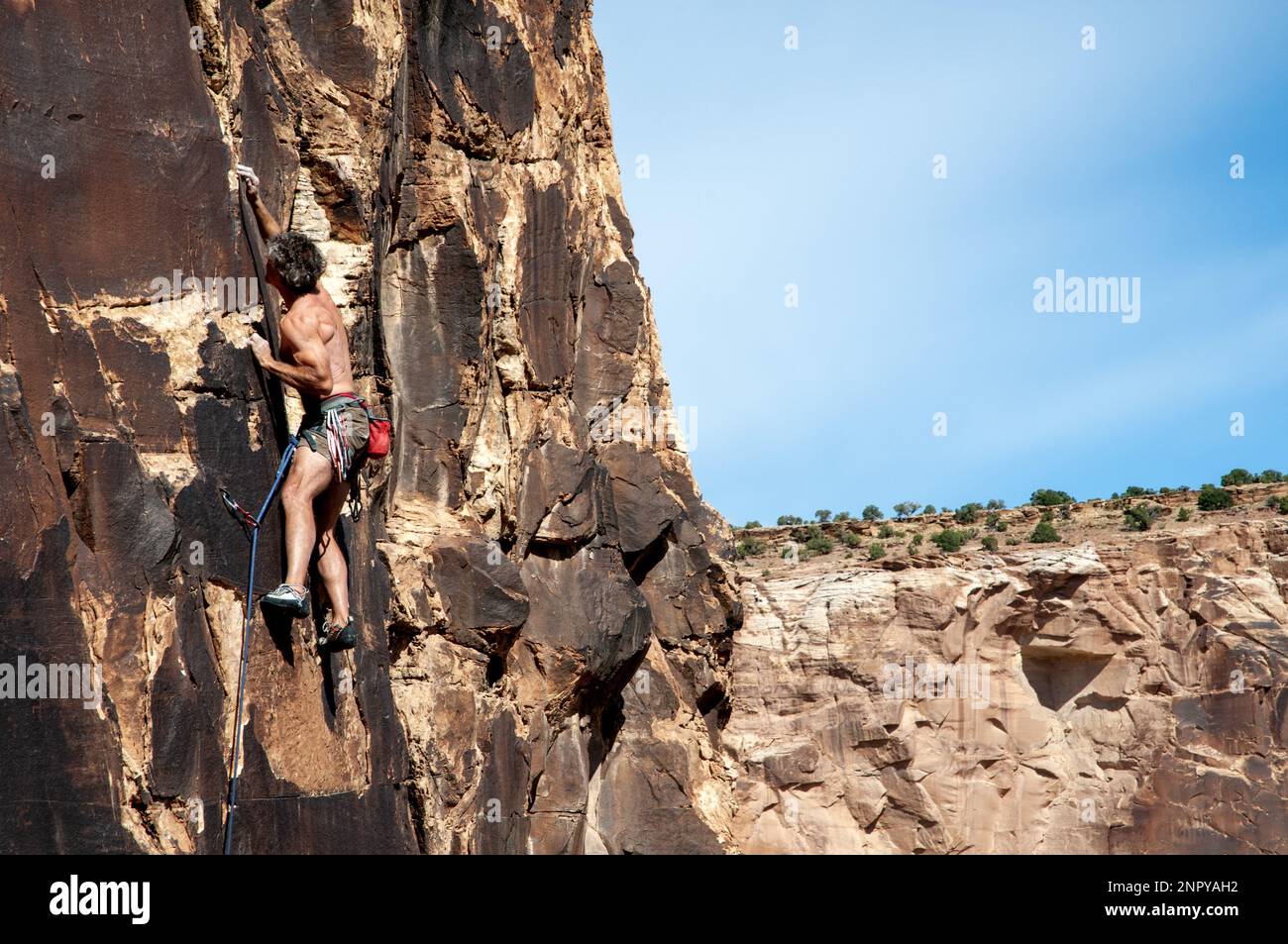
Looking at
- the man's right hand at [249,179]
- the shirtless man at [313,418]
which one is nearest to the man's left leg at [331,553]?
the shirtless man at [313,418]

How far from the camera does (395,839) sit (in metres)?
11.4

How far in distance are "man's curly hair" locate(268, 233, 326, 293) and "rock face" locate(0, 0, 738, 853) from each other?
35 cm

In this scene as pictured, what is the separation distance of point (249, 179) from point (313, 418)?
179cm

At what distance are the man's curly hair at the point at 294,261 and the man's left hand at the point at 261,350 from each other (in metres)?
0.42

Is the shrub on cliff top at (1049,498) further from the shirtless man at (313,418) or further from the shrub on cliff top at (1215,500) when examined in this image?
the shirtless man at (313,418)

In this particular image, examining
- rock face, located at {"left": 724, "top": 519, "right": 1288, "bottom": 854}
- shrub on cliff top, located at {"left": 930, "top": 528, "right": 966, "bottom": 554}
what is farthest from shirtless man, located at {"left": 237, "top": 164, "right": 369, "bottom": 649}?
shrub on cliff top, located at {"left": 930, "top": 528, "right": 966, "bottom": 554}

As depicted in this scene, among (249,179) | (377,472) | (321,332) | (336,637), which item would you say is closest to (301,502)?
(336,637)

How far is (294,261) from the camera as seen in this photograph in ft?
32.9

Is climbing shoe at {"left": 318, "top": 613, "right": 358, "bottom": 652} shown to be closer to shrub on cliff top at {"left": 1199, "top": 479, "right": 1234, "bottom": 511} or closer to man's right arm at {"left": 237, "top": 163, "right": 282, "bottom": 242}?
man's right arm at {"left": 237, "top": 163, "right": 282, "bottom": 242}

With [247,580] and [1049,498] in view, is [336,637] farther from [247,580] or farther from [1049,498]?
[1049,498]

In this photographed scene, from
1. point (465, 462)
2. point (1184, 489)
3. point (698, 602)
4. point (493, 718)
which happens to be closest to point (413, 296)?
point (465, 462)

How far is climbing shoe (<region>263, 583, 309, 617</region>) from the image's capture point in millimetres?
9648
